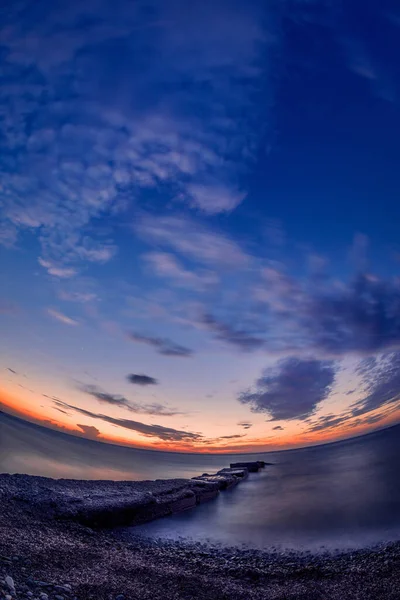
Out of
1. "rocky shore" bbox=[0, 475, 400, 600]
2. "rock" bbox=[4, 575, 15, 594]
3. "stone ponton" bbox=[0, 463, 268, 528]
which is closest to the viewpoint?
"rock" bbox=[4, 575, 15, 594]

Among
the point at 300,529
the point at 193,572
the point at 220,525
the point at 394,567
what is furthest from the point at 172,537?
the point at 394,567

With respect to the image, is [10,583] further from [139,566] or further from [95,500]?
[95,500]

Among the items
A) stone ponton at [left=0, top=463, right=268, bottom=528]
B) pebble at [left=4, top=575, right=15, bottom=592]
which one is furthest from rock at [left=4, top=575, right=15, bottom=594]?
stone ponton at [left=0, top=463, right=268, bottom=528]

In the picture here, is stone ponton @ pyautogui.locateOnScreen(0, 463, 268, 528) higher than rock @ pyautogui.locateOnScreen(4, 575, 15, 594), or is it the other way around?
rock @ pyautogui.locateOnScreen(4, 575, 15, 594)

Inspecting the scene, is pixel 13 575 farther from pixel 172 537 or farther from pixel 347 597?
pixel 172 537

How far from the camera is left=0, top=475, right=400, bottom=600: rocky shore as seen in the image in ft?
26.1

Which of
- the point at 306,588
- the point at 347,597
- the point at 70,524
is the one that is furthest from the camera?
the point at 70,524

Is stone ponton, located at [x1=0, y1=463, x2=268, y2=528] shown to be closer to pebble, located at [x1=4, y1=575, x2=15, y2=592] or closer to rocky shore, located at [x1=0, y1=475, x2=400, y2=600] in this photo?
rocky shore, located at [x1=0, y1=475, x2=400, y2=600]

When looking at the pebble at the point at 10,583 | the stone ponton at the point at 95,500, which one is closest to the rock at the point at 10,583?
the pebble at the point at 10,583

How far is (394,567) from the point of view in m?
11.1

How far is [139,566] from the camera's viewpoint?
10.6 m

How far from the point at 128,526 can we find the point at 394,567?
1340cm

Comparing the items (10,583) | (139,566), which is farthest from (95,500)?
(10,583)

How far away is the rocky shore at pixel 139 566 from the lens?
26.1 feet
